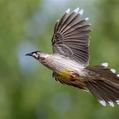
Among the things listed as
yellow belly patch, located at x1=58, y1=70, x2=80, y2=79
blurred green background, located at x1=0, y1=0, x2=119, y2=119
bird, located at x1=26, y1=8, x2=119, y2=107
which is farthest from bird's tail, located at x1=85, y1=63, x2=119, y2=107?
blurred green background, located at x1=0, y1=0, x2=119, y2=119

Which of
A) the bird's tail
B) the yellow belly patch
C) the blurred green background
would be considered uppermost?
the yellow belly patch

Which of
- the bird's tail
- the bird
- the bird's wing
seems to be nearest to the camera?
the bird

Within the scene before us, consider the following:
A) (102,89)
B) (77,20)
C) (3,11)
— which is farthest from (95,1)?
(102,89)

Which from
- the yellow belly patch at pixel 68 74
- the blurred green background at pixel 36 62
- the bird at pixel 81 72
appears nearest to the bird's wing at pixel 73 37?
the bird at pixel 81 72

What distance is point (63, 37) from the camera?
504 centimetres

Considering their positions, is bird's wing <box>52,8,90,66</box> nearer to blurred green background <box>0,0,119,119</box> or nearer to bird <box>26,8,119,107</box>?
bird <box>26,8,119,107</box>

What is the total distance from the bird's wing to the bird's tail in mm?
187

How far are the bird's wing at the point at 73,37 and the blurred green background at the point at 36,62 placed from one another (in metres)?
7.47

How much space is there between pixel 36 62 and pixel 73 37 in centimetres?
814

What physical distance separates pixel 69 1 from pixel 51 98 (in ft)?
6.24

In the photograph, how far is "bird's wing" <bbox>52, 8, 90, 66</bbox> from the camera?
179 inches

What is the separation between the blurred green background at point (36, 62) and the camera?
13281 millimetres

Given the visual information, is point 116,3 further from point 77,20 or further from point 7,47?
point 77,20

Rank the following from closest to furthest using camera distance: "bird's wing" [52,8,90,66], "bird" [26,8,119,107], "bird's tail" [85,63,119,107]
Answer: "bird" [26,8,119,107] → "bird's tail" [85,63,119,107] → "bird's wing" [52,8,90,66]
